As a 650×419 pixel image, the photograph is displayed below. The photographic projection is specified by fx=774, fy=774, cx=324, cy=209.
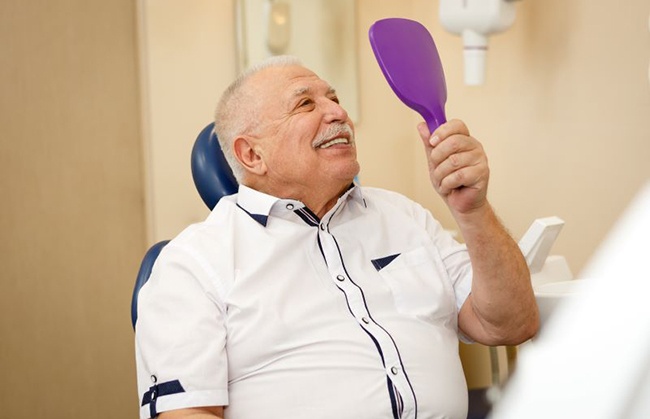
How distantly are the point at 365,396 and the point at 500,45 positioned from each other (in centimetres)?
137

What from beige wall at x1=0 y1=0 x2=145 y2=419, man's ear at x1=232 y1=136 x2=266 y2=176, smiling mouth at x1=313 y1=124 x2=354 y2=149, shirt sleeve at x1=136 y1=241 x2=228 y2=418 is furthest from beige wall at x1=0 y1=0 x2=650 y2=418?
shirt sleeve at x1=136 y1=241 x2=228 y2=418

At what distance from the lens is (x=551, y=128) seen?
82.3 inches

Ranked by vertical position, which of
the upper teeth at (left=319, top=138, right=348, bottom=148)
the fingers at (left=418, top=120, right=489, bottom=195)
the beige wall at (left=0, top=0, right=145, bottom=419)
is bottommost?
the beige wall at (left=0, top=0, right=145, bottom=419)

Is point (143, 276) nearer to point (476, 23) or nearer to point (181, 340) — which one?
point (181, 340)

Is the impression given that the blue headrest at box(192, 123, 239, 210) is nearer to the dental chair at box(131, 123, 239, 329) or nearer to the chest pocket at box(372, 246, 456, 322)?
the dental chair at box(131, 123, 239, 329)

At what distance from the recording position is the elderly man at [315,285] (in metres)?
1.22

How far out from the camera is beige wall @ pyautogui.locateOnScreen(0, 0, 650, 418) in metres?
2.09

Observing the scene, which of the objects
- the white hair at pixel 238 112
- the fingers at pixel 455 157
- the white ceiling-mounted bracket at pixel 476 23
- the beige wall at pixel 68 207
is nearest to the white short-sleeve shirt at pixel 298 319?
the white hair at pixel 238 112

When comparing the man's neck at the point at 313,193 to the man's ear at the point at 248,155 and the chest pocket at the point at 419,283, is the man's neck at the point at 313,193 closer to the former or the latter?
the man's ear at the point at 248,155

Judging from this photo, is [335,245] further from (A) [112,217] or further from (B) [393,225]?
(A) [112,217]

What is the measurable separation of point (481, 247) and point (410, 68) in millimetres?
322

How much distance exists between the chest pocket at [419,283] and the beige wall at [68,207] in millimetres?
1244

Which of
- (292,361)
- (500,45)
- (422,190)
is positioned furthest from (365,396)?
(422,190)

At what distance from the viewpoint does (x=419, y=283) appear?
4.59ft
